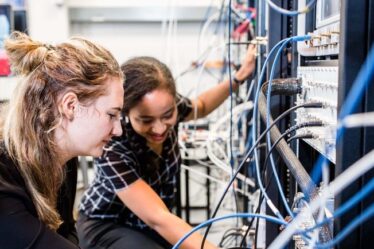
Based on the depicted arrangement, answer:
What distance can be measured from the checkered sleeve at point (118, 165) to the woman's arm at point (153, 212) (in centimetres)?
3

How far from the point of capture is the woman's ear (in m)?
0.95

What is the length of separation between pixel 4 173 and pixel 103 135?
26 centimetres

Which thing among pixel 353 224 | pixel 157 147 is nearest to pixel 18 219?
pixel 353 224

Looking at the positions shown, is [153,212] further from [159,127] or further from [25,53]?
[25,53]

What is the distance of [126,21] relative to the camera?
4363 mm

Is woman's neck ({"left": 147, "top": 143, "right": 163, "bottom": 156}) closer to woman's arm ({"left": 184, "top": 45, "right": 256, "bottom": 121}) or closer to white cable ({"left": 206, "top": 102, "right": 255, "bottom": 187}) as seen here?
woman's arm ({"left": 184, "top": 45, "right": 256, "bottom": 121})

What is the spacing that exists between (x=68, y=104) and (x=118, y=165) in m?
0.44

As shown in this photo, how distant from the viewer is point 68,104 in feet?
3.11

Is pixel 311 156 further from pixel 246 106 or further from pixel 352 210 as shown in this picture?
pixel 246 106

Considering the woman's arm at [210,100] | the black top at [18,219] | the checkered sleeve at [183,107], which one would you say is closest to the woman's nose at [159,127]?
the checkered sleeve at [183,107]

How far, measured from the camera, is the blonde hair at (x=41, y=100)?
36.8 inches

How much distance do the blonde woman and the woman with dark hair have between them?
30 cm

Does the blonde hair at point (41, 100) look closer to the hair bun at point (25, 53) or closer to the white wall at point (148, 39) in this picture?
the hair bun at point (25, 53)

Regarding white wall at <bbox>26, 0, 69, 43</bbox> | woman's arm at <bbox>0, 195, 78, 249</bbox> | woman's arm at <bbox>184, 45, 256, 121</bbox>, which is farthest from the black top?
white wall at <bbox>26, 0, 69, 43</bbox>
